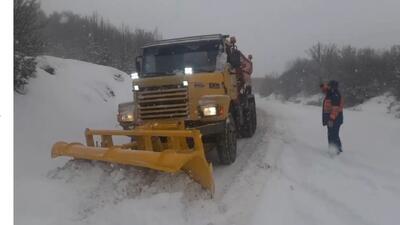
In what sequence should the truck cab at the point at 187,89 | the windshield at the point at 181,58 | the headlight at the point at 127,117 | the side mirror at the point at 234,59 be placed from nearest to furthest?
the truck cab at the point at 187,89 → the headlight at the point at 127,117 → the windshield at the point at 181,58 → the side mirror at the point at 234,59

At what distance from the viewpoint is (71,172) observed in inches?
258

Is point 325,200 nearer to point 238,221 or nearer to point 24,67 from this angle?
point 238,221

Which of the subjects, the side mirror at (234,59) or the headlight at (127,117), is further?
the side mirror at (234,59)

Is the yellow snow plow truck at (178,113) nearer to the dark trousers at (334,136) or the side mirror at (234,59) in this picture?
the side mirror at (234,59)

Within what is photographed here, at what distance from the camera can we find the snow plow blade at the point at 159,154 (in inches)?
222

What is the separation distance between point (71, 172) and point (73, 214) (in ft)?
4.31

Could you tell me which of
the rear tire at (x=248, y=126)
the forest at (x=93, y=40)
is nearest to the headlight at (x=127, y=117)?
the rear tire at (x=248, y=126)

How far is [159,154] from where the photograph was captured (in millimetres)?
5785

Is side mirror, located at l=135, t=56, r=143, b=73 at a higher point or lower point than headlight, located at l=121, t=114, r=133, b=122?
higher

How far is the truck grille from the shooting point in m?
7.75

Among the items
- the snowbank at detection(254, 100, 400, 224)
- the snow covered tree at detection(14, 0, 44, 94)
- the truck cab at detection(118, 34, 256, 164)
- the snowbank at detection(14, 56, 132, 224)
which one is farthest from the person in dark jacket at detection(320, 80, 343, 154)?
the snow covered tree at detection(14, 0, 44, 94)

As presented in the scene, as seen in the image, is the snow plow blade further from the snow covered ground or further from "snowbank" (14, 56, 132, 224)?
"snowbank" (14, 56, 132, 224)

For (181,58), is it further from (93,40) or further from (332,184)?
(93,40)

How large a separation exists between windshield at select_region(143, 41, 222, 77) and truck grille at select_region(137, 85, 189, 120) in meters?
0.77
